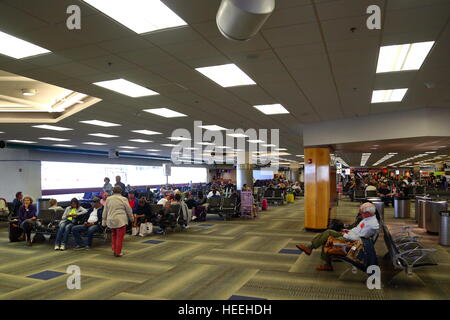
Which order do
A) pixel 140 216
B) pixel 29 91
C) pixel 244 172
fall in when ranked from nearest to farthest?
1. pixel 29 91
2. pixel 140 216
3. pixel 244 172

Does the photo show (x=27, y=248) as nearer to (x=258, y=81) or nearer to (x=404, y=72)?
(x=258, y=81)

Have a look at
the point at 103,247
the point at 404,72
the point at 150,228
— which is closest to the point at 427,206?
the point at 404,72

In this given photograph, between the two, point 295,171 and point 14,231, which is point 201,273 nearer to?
point 14,231

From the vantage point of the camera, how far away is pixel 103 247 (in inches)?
310

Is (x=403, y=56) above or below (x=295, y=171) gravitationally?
above

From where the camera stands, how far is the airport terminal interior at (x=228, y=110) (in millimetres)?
3637

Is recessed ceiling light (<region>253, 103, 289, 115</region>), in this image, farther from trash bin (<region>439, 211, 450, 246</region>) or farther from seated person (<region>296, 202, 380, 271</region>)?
trash bin (<region>439, 211, 450, 246</region>)

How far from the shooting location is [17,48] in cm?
450

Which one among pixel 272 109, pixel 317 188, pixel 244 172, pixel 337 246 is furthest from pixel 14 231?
pixel 244 172

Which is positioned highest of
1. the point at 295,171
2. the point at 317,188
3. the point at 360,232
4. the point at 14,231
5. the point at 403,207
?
the point at 295,171

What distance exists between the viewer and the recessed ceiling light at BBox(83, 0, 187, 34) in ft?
10.9

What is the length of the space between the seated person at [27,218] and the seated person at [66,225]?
768mm

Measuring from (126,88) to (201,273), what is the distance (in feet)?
12.1

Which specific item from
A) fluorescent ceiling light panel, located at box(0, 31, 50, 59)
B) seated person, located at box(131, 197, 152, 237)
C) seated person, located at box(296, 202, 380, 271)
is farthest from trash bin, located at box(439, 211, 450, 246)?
fluorescent ceiling light panel, located at box(0, 31, 50, 59)
